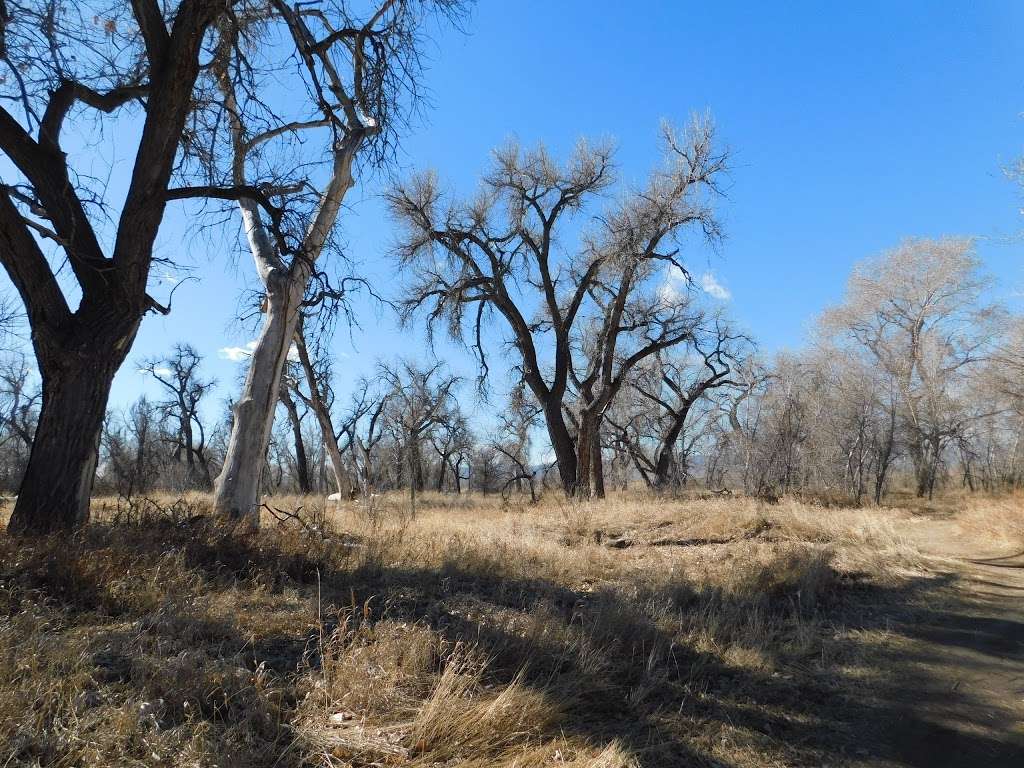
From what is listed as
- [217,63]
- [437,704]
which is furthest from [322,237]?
[437,704]

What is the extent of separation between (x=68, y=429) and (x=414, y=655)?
4.18 m

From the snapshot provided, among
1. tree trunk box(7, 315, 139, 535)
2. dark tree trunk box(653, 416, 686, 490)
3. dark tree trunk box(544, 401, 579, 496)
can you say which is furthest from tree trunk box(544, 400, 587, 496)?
tree trunk box(7, 315, 139, 535)

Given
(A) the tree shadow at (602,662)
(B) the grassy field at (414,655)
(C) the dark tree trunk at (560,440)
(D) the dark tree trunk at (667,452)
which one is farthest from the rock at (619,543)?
(D) the dark tree trunk at (667,452)

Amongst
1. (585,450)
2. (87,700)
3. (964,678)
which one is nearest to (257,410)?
(87,700)

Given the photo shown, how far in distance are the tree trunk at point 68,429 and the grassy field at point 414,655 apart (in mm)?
419

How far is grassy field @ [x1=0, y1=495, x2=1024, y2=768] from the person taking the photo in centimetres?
286

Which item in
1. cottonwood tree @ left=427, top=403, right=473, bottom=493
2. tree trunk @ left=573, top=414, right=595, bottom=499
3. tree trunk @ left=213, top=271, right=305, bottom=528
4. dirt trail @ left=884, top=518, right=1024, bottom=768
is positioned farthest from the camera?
cottonwood tree @ left=427, top=403, right=473, bottom=493

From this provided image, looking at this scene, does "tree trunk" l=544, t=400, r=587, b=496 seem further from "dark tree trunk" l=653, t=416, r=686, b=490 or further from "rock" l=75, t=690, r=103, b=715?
"rock" l=75, t=690, r=103, b=715

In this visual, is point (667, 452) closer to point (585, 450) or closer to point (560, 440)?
point (585, 450)

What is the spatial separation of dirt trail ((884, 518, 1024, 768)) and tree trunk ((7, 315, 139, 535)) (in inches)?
267

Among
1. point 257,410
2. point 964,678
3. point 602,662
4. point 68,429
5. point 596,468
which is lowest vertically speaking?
point 964,678

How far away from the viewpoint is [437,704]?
3.22 metres

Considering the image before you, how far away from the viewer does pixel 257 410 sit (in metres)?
8.12

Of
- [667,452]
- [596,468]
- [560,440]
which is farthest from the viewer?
[667,452]
